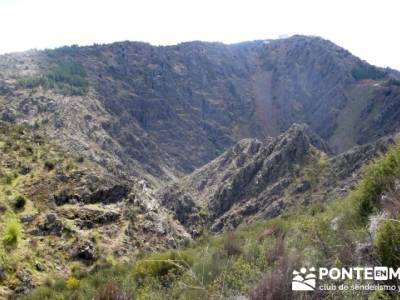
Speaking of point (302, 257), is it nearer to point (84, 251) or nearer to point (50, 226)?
point (84, 251)

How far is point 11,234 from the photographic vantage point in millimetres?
22766

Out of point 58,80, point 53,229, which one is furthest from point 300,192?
point 58,80

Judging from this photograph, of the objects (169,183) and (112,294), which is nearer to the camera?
(112,294)

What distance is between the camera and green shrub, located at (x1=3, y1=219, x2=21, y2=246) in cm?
2244

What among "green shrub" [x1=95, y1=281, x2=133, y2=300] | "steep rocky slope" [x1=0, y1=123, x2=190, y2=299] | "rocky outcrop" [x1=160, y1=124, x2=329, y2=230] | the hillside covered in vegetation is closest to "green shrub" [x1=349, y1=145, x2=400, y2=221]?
the hillside covered in vegetation

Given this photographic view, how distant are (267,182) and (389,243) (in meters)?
80.7

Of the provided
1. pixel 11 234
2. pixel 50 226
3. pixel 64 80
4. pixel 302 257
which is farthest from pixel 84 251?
pixel 64 80

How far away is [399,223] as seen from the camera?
768 centimetres

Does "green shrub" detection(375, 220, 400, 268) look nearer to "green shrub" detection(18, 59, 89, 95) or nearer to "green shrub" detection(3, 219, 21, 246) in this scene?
"green shrub" detection(3, 219, 21, 246)

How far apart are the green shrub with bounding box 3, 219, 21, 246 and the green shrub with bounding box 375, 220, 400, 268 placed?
19.5 metres

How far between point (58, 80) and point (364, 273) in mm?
173791

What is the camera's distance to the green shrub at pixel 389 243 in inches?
302

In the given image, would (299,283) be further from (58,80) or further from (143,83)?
(143,83)

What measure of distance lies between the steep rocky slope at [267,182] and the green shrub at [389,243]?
62082 mm
